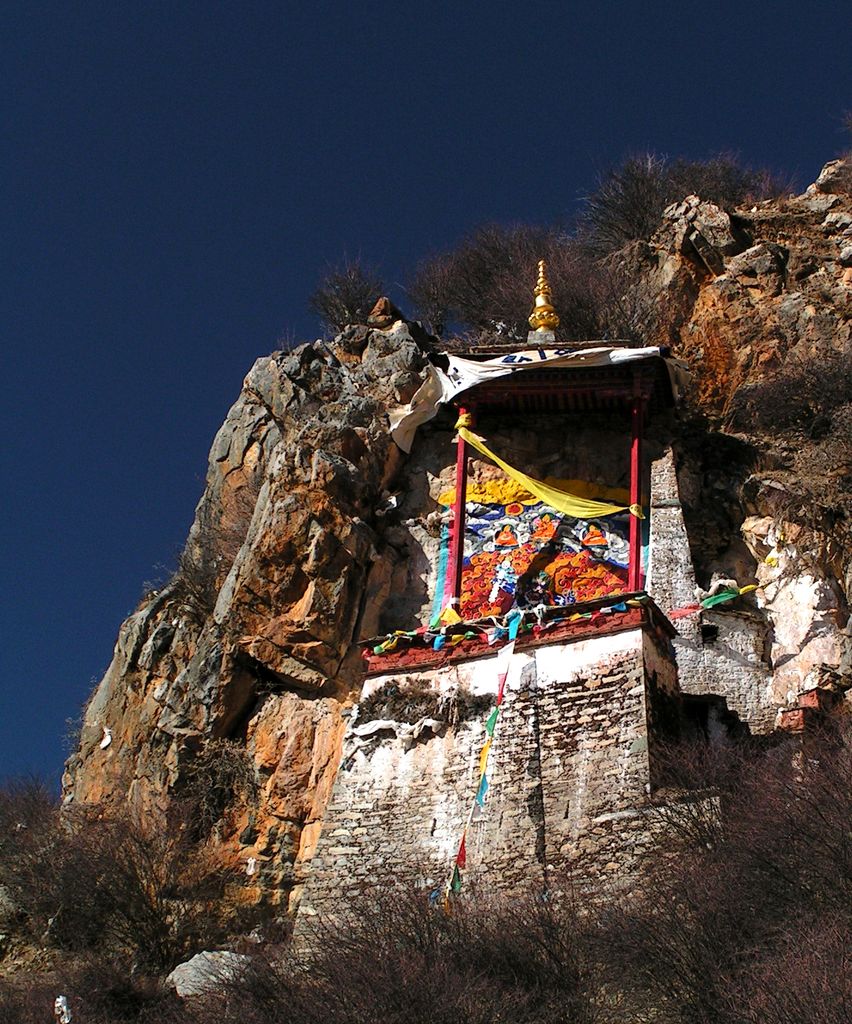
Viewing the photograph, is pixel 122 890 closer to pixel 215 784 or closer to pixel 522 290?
pixel 215 784

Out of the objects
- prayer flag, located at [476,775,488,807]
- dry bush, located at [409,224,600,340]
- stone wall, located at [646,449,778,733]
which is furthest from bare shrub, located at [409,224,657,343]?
prayer flag, located at [476,775,488,807]

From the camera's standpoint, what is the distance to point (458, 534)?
57.7ft

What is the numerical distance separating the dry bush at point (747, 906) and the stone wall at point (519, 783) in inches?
43.3

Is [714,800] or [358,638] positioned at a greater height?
[358,638]

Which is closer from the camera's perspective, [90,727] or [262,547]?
[262,547]

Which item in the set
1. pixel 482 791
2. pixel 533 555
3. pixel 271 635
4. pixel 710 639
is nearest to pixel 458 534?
pixel 533 555

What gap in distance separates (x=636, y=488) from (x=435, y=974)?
27.9ft

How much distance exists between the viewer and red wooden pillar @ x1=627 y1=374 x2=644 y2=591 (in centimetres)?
1653

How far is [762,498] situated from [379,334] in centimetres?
693

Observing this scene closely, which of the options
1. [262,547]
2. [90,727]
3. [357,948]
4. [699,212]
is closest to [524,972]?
[357,948]

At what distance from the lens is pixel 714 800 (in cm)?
1271

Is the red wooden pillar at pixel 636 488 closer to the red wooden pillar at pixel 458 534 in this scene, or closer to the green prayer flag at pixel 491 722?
the red wooden pillar at pixel 458 534

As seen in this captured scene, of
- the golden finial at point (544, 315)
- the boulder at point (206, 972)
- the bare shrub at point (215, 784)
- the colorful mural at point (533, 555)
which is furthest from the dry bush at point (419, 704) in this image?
the golden finial at point (544, 315)

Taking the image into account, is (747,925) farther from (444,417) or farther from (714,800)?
(444,417)
